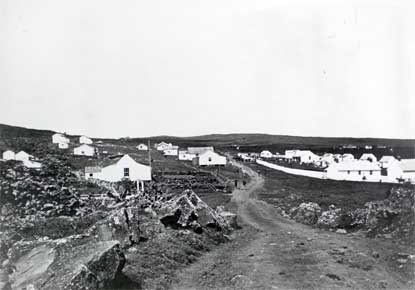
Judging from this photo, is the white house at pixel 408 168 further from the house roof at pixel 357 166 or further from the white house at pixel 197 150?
the white house at pixel 197 150

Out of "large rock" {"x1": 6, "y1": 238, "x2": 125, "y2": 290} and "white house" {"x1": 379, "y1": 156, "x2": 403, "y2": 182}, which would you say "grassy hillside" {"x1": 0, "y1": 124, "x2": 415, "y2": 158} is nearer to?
"white house" {"x1": 379, "y1": 156, "x2": 403, "y2": 182}

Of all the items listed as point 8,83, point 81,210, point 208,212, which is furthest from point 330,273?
point 8,83

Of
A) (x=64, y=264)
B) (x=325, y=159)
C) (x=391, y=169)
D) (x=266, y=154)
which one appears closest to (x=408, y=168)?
(x=391, y=169)

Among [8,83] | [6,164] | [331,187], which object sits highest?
[8,83]

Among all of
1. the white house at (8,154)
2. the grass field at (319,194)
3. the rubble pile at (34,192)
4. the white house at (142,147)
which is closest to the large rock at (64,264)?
the rubble pile at (34,192)

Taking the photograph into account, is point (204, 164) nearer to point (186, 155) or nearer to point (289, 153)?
point (186, 155)

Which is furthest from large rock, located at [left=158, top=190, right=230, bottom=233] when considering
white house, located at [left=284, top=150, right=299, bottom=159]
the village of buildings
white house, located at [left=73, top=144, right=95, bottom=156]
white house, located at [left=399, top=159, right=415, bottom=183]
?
white house, located at [left=284, top=150, right=299, bottom=159]

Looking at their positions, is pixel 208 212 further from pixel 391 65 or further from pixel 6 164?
pixel 391 65
